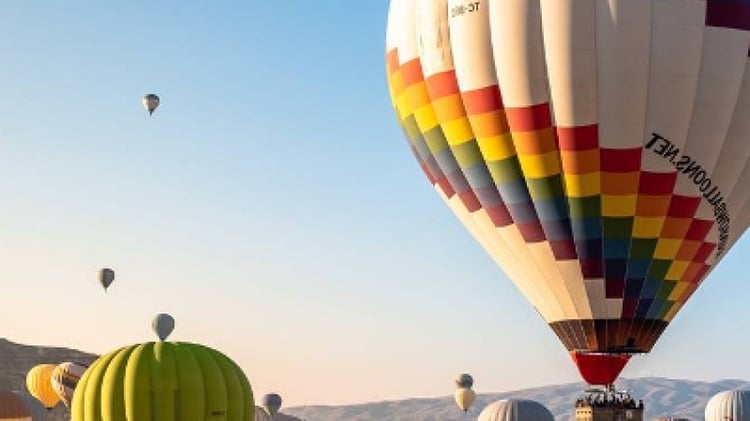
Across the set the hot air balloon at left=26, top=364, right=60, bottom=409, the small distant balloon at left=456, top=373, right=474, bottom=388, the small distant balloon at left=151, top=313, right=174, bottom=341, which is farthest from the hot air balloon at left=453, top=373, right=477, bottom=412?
the small distant balloon at left=151, top=313, right=174, bottom=341

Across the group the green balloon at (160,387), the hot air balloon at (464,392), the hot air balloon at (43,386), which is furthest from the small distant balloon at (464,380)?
the green balloon at (160,387)

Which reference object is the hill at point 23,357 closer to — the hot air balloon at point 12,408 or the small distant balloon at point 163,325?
the hot air balloon at point 12,408

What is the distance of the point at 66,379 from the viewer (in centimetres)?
7488

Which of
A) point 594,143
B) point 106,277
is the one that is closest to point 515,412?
point 106,277

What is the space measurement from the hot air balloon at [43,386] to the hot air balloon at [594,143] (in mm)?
51869

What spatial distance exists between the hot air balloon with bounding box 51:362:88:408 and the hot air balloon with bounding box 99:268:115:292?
5.70 metres

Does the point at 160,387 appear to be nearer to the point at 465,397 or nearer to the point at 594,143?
the point at 594,143

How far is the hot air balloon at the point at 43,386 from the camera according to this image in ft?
266

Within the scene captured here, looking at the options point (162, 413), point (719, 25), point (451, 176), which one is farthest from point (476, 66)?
point (162, 413)

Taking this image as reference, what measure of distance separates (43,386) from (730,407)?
44263 mm

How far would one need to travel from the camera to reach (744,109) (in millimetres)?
33125

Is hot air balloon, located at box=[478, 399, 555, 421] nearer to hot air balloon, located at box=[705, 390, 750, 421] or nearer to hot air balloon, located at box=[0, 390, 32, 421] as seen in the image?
hot air balloon, located at box=[705, 390, 750, 421]

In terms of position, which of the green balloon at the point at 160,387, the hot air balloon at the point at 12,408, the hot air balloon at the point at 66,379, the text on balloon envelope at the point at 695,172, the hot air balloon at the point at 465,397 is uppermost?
the hot air balloon at the point at 465,397

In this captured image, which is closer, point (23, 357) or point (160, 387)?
point (160, 387)
